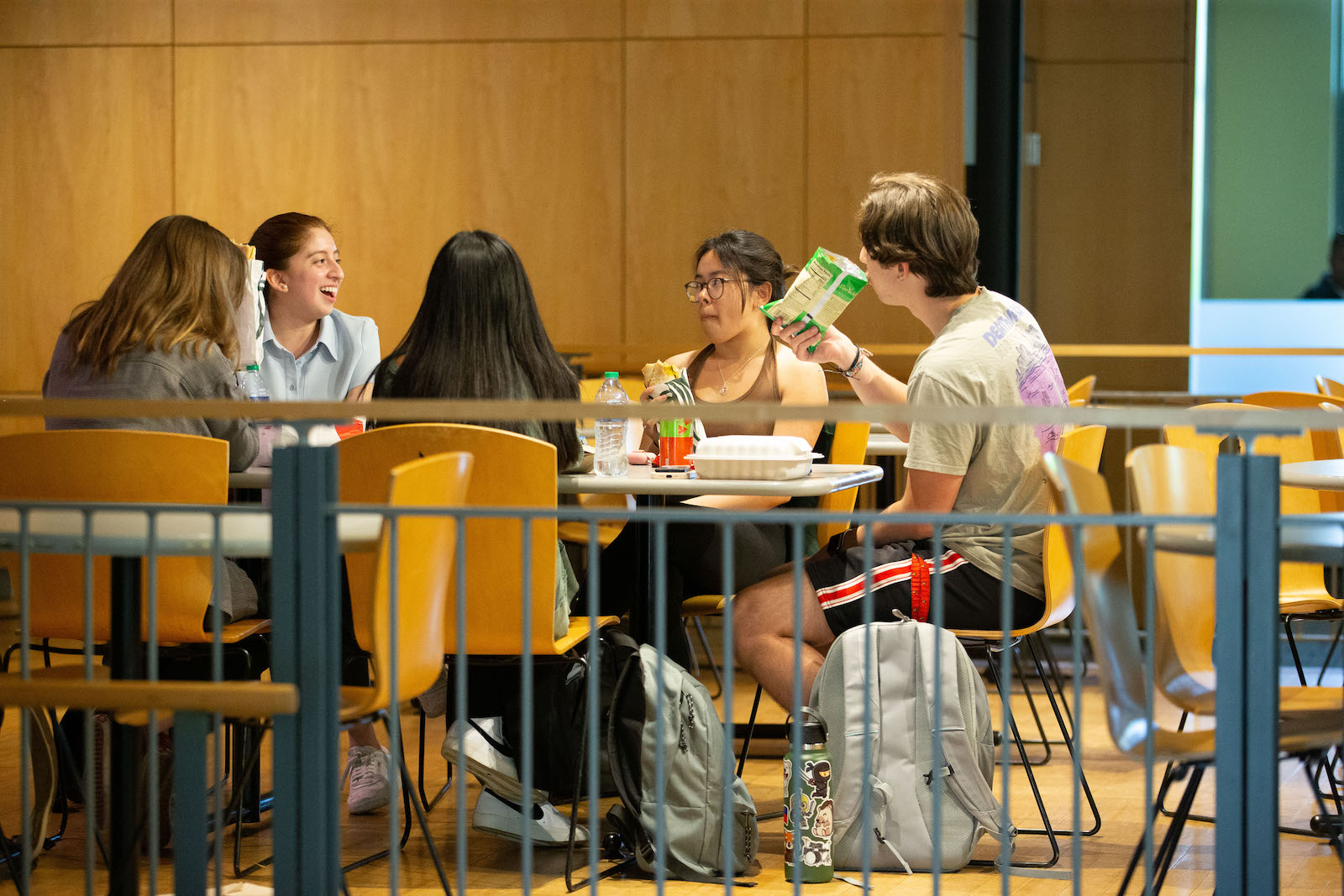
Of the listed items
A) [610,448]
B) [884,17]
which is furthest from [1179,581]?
[884,17]

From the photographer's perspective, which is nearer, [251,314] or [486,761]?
[486,761]

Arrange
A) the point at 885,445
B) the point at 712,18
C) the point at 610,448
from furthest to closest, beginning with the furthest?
1. the point at 712,18
2. the point at 885,445
3. the point at 610,448

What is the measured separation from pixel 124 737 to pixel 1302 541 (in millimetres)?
1661

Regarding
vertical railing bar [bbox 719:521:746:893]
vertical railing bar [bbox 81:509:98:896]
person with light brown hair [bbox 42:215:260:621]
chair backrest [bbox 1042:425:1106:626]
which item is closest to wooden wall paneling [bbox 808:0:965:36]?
chair backrest [bbox 1042:425:1106:626]

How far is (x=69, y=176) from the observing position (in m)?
6.80

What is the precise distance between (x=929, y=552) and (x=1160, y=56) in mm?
4442

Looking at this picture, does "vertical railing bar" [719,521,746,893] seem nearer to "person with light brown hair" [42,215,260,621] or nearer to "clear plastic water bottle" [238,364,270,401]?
"person with light brown hair" [42,215,260,621]

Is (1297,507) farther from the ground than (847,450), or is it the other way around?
(847,450)

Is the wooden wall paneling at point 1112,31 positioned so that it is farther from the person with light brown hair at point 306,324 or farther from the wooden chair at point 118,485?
the wooden chair at point 118,485

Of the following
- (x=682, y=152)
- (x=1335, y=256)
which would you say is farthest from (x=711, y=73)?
(x=1335, y=256)

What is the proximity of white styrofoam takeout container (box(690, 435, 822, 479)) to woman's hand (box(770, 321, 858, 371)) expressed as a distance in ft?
1.21

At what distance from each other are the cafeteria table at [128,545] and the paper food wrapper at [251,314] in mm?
Result: 1110

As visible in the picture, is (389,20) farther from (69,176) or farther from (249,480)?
(249,480)

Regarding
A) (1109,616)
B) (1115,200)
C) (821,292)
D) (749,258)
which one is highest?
(1115,200)
